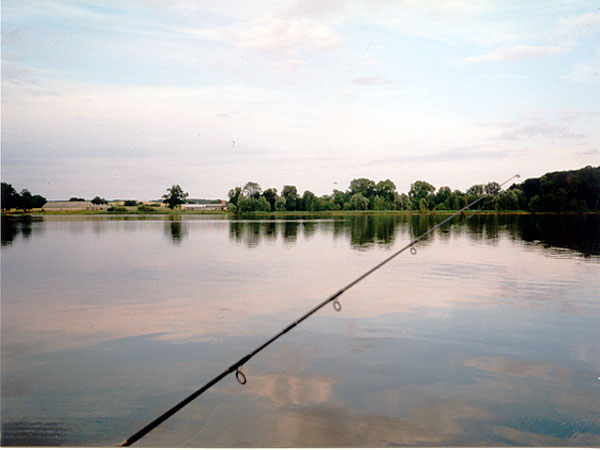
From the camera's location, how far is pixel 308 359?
6395 millimetres

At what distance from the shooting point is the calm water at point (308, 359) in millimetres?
4555

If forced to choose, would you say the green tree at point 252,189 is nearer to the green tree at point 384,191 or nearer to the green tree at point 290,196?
the green tree at point 290,196

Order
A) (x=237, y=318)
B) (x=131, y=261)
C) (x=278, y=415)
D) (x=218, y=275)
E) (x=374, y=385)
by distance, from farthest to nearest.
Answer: (x=131, y=261)
(x=218, y=275)
(x=237, y=318)
(x=374, y=385)
(x=278, y=415)

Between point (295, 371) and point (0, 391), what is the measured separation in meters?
3.57

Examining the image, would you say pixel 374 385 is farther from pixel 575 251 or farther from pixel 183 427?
pixel 575 251

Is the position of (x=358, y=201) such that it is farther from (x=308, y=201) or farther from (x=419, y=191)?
(x=419, y=191)

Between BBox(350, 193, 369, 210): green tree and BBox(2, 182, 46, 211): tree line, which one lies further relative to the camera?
BBox(350, 193, 369, 210): green tree

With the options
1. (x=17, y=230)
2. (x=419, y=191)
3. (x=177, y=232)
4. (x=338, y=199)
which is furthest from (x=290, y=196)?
(x=17, y=230)

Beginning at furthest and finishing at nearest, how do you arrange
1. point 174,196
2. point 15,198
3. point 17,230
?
point 17,230, point 174,196, point 15,198

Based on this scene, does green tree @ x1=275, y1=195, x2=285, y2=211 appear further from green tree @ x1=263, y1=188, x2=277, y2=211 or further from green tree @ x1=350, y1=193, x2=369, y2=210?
green tree @ x1=350, y1=193, x2=369, y2=210

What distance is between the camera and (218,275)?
554 inches

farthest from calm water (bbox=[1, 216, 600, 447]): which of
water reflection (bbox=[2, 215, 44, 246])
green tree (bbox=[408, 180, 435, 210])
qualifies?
water reflection (bbox=[2, 215, 44, 246])

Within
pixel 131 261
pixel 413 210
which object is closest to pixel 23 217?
pixel 131 261

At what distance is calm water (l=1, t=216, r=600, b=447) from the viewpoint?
455 cm
